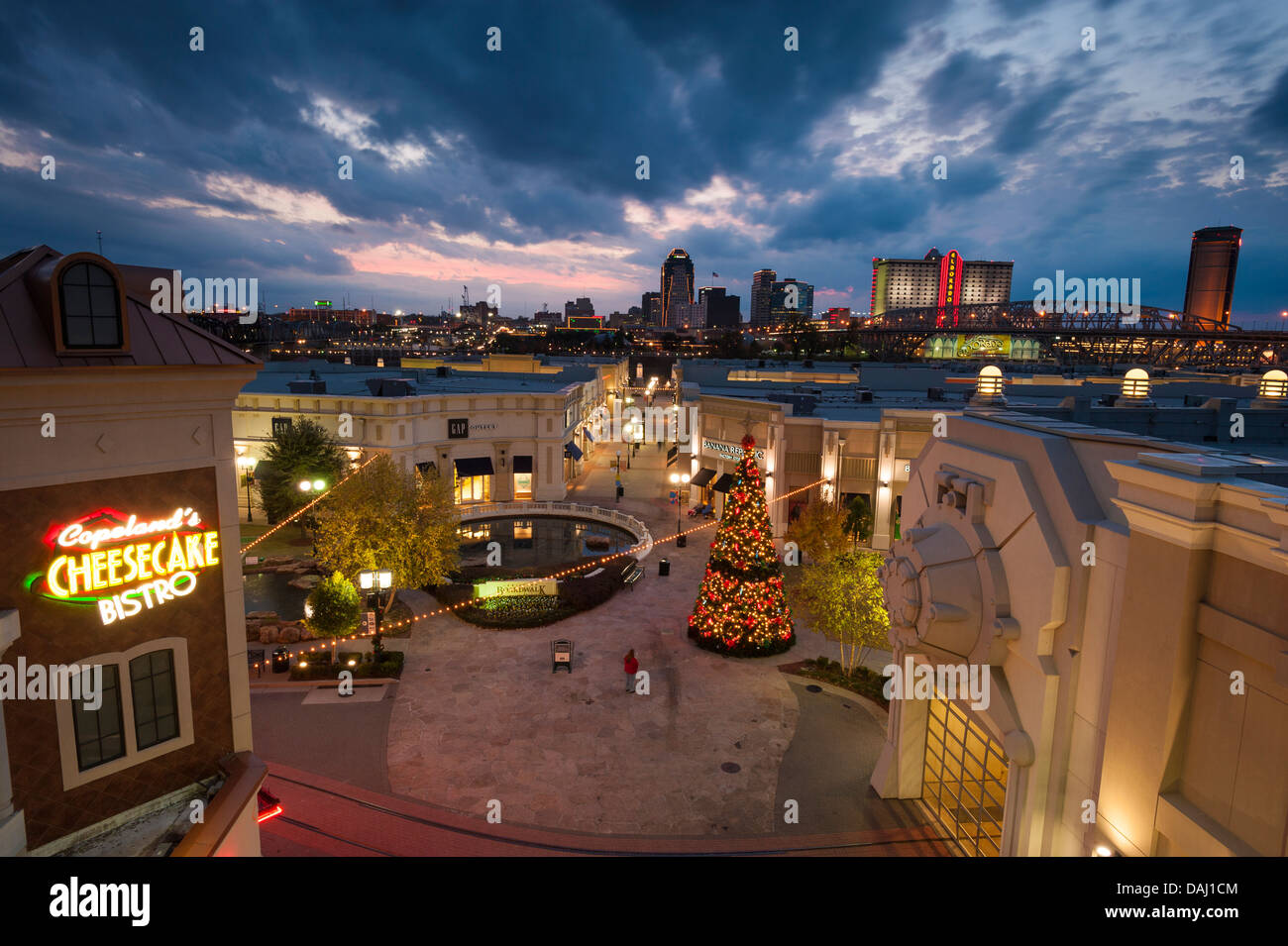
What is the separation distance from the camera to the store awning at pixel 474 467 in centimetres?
4070

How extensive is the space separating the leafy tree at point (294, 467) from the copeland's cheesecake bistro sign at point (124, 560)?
25902 millimetres

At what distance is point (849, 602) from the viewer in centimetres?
1938

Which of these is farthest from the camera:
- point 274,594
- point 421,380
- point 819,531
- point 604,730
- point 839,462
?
point 421,380

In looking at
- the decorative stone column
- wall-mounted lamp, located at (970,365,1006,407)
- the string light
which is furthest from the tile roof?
wall-mounted lamp, located at (970,365,1006,407)

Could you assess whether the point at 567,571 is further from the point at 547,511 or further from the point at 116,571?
the point at 116,571

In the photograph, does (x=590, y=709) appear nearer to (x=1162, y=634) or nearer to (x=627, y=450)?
(x=1162, y=634)

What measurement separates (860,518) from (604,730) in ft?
64.7

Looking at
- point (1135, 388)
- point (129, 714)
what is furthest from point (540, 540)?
point (1135, 388)

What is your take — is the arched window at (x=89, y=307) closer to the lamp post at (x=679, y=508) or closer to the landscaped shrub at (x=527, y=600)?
the landscaped shrub at (x=527, y=600)

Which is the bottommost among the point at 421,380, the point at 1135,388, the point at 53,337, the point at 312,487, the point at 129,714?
the point at 312,487

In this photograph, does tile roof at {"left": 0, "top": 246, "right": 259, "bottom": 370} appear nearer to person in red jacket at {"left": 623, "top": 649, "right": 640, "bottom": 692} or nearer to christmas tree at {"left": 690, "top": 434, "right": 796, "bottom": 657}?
person in red jacket at {"left": 623, "top": 649, "right": 640, "bottom": 692}

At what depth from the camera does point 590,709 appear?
19.0 meters

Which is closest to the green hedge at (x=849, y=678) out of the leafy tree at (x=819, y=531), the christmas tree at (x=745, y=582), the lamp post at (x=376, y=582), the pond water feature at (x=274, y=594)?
the christmas tree at (x=745, y=582)
